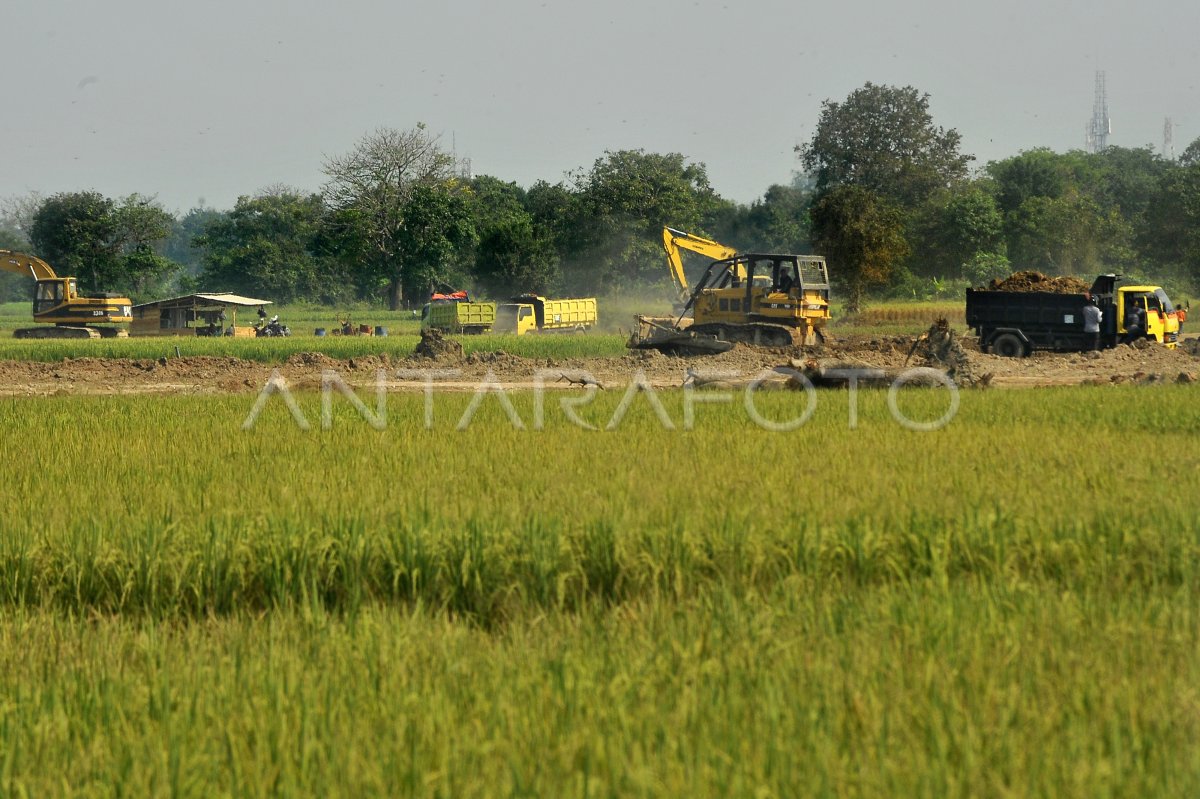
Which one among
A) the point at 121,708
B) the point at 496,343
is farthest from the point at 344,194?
the point at 121,708

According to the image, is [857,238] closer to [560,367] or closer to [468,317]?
[468,317]

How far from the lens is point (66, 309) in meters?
43.2

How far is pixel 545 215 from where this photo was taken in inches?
2689

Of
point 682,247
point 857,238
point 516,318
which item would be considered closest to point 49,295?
point 516,318

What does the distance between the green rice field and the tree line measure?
3936 cm

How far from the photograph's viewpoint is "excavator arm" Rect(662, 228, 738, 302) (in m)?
32.7

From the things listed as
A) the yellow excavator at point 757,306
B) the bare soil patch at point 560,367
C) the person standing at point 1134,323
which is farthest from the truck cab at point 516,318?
the person standing at point 1134,323

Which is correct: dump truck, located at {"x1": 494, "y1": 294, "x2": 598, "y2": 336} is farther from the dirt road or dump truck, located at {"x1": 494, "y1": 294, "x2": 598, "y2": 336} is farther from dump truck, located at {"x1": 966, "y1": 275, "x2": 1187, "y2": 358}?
dump truck, located at {"x1": 966, "y1": 275, "x2": 1187, "y2": 358}

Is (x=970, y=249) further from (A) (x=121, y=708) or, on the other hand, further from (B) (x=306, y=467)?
(A) (x=121, y=708)

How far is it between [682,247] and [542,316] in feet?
37.6

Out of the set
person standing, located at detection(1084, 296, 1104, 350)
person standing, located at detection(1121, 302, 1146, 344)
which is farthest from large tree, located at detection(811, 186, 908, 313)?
person standing, located at detection(1084, 296, 1104, 350)

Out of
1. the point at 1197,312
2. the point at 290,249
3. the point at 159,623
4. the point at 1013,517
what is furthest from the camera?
Result: the point at 290,249

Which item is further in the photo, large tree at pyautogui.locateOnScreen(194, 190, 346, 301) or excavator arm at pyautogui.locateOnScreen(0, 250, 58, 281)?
large tree at pyautogui.locateOnScreen(194, 190, 346, 301)

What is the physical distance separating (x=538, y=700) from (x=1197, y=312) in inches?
1963
